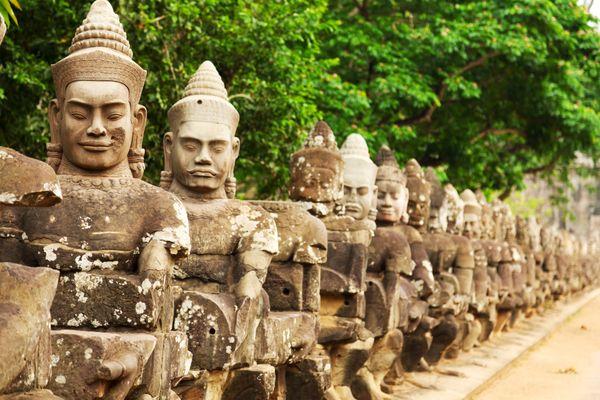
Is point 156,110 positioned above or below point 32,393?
above

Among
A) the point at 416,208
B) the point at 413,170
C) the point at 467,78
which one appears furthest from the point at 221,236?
the point at 467,78

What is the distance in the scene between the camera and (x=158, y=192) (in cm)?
494

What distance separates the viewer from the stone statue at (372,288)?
8.69 metres

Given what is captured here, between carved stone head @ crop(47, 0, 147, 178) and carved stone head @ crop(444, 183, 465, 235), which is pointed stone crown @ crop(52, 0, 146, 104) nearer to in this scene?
carved stone head @ crop(47, 0, 147, 178)

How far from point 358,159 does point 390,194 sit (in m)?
0.94

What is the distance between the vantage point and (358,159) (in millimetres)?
8961

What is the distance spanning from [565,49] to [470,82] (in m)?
1.77

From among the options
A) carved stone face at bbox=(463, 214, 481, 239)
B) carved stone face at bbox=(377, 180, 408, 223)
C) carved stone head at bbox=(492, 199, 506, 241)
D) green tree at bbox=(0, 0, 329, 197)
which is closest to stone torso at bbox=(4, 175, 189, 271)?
carved stone face at bbox=(377, 180, 408, 223)

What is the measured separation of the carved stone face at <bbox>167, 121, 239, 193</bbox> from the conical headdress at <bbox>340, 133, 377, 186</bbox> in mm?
2898

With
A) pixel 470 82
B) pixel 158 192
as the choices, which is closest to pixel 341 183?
pixel 158 192

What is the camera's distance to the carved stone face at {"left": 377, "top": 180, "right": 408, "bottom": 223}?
9.69m

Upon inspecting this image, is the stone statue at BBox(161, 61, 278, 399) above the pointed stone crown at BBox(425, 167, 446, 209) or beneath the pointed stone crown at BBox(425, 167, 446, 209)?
beneath

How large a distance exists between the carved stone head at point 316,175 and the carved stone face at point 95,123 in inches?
119

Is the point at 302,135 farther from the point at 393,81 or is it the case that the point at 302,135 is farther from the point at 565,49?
the point at 565,49
